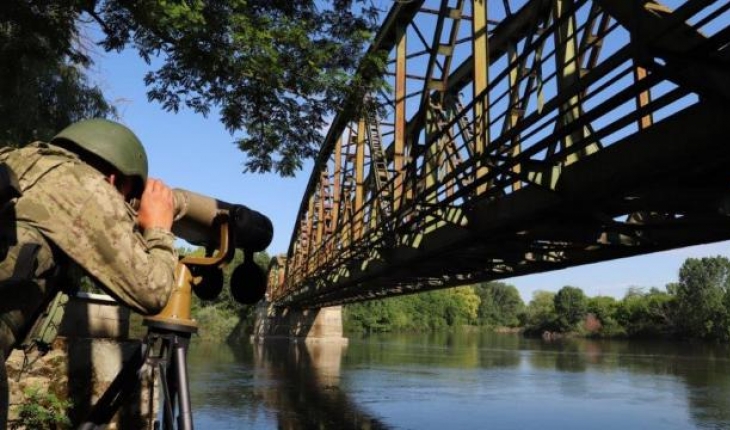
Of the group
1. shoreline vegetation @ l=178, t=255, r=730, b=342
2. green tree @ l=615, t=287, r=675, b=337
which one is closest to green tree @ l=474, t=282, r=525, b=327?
shoreline vegetation @ l=178, t=255, r=730, b=342

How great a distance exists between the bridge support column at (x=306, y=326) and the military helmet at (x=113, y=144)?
50.2 m

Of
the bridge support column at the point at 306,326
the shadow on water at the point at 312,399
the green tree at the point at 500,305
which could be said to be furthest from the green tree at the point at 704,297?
the shadow on water at the point at 312,399

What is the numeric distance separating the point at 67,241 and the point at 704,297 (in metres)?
85.5

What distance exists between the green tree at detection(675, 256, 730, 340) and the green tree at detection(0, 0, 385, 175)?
7366 centimetres

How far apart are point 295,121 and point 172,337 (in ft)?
21.9

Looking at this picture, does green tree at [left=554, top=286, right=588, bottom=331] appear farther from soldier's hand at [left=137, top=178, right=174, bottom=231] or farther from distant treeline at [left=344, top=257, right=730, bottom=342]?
soldier's hand at [left=137, top=178, right=174, bottom=231]

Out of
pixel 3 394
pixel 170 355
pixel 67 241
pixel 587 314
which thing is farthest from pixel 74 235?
pixel 587 314

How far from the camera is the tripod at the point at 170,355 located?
7.08ft

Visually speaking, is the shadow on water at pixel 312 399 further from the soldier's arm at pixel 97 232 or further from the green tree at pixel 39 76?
the soldier's arm at pixel 97 232

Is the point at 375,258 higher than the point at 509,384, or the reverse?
the point at 375,258

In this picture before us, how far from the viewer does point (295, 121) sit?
28.5 feet

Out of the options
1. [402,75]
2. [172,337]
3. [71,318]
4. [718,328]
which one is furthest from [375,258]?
[718,328]

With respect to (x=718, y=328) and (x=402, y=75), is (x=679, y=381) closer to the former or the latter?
(x=402, y=75)

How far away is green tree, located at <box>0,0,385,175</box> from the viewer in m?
6.63
